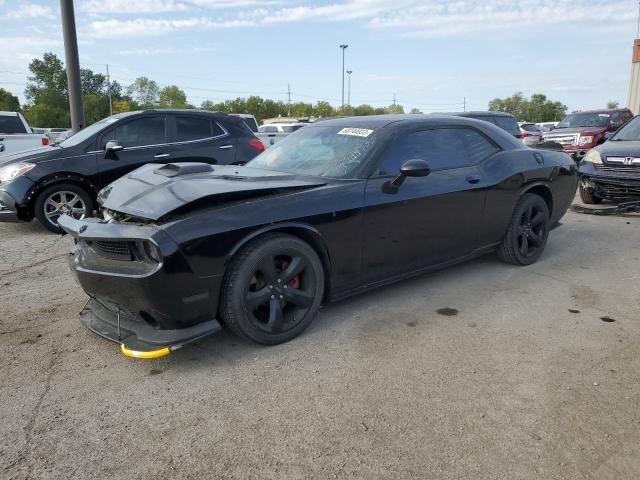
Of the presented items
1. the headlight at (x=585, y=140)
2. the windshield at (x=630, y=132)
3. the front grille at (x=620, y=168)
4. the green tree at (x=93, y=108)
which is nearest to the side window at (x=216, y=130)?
the front grille at (x=620, y=168)

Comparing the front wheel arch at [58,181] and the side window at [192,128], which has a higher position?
the side window at [192,128]

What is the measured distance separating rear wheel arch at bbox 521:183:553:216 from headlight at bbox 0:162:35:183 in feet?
19.7

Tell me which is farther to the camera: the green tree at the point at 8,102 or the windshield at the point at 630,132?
the green tree at the point at 8,102

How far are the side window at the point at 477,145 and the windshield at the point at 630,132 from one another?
16.1ft

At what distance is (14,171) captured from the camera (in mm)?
6418

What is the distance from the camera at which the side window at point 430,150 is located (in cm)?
385

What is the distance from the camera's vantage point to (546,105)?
11038 cm

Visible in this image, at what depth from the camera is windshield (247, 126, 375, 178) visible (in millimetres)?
3770

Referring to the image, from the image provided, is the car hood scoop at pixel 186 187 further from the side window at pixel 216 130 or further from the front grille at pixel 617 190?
the front grille at pixel 617 190

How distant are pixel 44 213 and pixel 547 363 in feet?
20.1

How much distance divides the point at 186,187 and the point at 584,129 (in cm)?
1339

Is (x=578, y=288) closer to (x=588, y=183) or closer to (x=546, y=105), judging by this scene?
Result: (x=588, y=183)

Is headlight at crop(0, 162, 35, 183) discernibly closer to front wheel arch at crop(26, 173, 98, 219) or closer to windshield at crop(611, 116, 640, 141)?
front wheel arch at crop(26, 173, 98, 219)

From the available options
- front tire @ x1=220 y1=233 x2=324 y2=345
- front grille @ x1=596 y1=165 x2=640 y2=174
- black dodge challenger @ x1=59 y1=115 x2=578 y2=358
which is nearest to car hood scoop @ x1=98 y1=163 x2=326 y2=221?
black dodge challenger @ x1=59 y1=115 x2=578 y2=358
